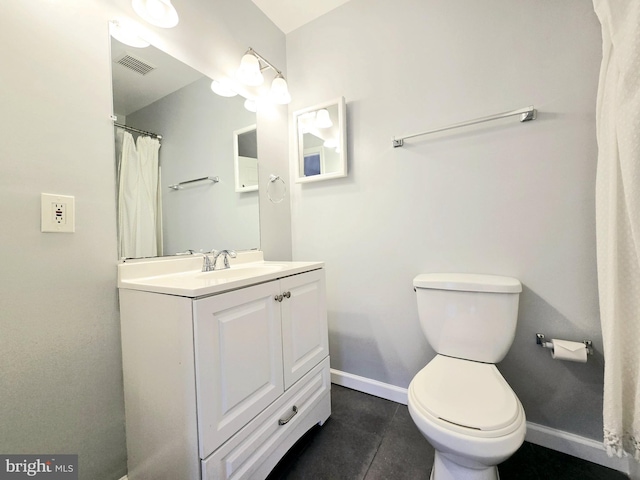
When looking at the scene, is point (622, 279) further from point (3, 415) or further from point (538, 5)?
point (3, 415)

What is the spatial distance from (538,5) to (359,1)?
0.96 metres

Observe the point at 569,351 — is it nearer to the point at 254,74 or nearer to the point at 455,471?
the point at 455,471

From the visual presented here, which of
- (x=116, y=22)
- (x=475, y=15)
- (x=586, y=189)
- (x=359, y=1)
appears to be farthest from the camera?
(x=359, y=1)

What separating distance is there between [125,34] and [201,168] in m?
0.57

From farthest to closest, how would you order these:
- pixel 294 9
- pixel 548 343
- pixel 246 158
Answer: pixel 294 9 < pixel 246 158 < pixel 548 343

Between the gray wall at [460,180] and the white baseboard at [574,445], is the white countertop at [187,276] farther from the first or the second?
the white baseboard at [574,445]

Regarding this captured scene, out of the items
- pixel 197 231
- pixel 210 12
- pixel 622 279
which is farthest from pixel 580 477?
pixel 210 12

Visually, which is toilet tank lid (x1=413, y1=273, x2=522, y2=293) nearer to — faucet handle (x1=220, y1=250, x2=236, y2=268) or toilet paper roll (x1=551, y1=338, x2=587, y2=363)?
toilet paper roll (x1=551, y1=338, x2=587, y2=363)

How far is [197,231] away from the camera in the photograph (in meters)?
1.27

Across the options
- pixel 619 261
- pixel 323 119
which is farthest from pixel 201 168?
pixel 619 261

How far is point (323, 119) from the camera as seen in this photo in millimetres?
1644

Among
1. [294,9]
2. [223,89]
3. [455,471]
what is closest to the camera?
[455,471]

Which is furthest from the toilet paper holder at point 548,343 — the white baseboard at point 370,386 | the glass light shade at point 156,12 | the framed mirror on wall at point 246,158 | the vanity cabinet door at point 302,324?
the glass light shade at point 156,12

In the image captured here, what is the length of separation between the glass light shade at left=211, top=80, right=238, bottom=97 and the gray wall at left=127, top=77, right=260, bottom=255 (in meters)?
0.02
